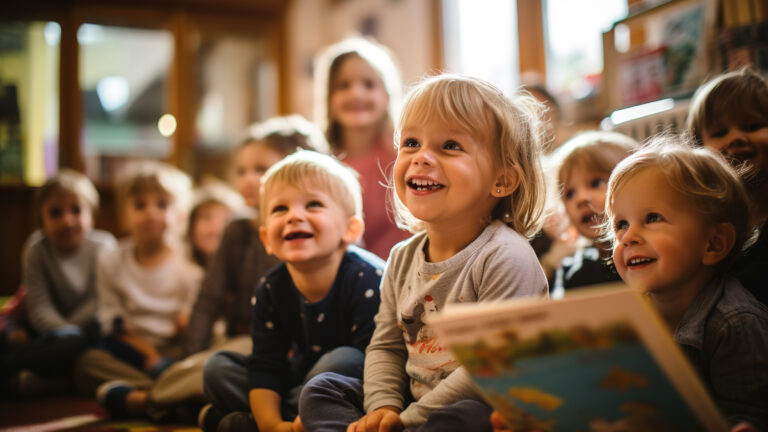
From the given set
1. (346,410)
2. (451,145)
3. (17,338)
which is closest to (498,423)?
(346,410)

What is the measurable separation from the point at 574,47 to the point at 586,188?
4.70ft


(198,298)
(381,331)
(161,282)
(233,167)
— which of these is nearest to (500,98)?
(381,331)

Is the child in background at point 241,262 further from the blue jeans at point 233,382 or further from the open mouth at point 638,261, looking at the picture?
the open mouth at point 638,261

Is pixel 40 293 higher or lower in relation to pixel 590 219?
lower

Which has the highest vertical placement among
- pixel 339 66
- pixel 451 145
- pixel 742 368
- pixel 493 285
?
pixel 339 66

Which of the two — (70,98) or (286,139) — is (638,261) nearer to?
(286,139)

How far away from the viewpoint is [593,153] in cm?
126

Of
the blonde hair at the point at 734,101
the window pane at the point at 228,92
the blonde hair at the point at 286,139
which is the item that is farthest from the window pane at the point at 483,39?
the blonde hair at the point at 734,101

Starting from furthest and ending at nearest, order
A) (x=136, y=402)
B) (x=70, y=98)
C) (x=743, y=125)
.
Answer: (x=70, y=98), (x=136, y=402), (x=743, y=125)

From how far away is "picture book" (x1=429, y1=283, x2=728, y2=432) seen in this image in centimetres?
57

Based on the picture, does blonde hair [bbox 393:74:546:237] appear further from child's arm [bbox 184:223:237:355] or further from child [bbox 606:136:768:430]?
child's arm [bbox 184:223:237:355]

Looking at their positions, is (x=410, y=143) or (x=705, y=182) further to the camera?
(x=410, y=143)

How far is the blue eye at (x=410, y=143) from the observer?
3.13ft

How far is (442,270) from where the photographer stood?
0.92m
